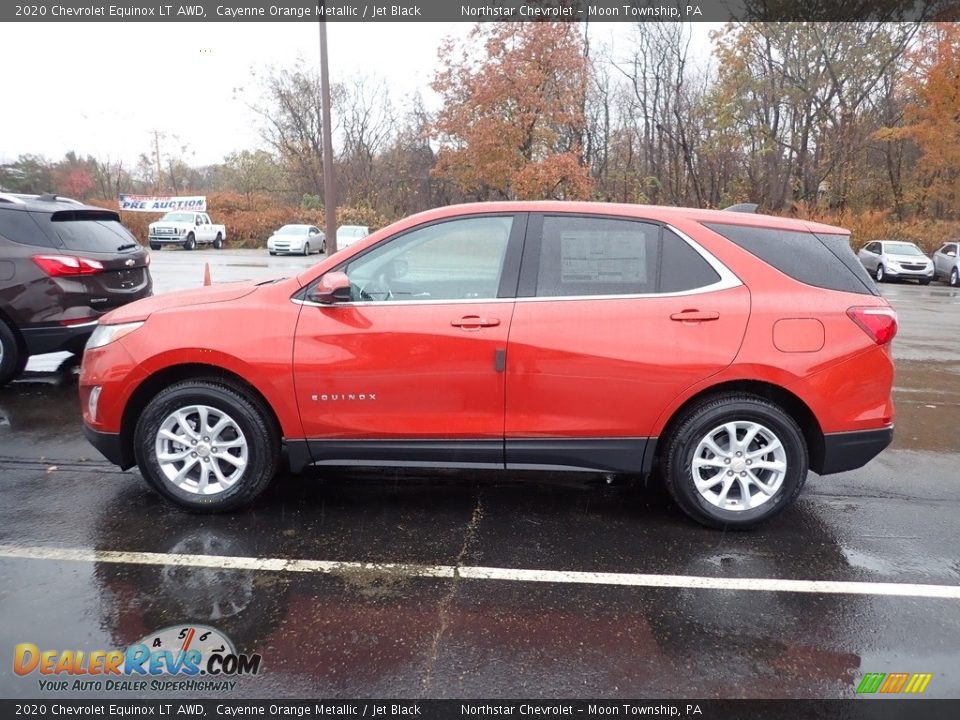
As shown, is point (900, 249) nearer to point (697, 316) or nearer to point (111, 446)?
point (697, 316)

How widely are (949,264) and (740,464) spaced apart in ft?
81.3

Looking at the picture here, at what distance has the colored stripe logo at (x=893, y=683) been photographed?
8.09ft

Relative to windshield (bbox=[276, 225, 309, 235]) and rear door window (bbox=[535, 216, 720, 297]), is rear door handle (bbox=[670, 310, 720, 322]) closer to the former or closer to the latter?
rear door window (bbox=[535, 216, 720, 297])

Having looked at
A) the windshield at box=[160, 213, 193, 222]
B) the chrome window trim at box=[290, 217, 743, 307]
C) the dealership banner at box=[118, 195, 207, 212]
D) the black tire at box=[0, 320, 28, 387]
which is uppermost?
the dealership banner at box=[118, 195, 207, 212]

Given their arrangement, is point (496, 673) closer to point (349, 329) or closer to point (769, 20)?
point (349, 329)

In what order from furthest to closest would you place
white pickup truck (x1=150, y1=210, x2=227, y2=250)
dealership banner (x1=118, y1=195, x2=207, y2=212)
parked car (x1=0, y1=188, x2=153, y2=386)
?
dealership banner (x1=118, y1=195, x2=207, y2=212)
white pickup truck (x1=150, y1=210, x2=227, y2=250)
parked car (x1=0, y1=188, x2=153, y2=386)

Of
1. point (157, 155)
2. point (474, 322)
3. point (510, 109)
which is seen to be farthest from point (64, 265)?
point (157, 155)

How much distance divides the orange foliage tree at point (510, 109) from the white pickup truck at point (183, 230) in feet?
48.9

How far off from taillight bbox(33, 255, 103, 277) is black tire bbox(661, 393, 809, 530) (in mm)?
5545

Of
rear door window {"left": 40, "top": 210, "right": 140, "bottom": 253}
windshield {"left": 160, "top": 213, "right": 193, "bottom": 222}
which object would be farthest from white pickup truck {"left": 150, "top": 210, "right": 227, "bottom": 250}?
rear door window {"left": 40, "top": 210, "right": 140, "bottom": 253}

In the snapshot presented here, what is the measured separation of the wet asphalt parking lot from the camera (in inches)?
100

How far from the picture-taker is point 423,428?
3.64 meters

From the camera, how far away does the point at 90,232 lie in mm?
6523

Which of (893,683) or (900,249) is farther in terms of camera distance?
(900,249)
